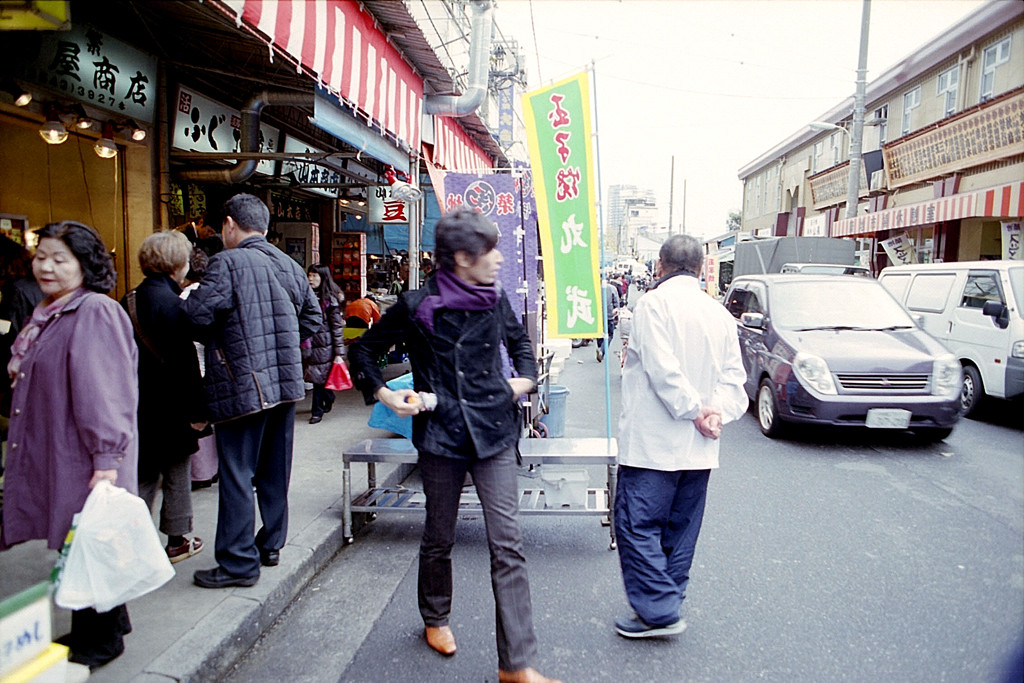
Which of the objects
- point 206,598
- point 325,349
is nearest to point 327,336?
point 325,349

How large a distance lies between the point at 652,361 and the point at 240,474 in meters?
2.10

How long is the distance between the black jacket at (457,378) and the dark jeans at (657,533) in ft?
2.47

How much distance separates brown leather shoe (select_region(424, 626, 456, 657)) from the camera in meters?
3.02

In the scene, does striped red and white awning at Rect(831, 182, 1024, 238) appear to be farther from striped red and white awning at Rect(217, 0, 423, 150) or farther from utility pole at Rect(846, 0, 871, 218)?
striped red and white awning at Rect(217, 0, 423, 150)

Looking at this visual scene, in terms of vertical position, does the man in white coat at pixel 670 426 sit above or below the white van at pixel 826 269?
below

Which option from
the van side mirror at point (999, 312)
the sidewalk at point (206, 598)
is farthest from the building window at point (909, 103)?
the sidewalk at point (206, 598)

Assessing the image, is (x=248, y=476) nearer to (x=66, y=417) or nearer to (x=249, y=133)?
(x=66, y=417)

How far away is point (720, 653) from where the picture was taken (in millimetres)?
3104

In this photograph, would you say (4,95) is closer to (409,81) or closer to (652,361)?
(409,81)

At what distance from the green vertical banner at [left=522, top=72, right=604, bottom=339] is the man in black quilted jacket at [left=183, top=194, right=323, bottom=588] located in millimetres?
2027

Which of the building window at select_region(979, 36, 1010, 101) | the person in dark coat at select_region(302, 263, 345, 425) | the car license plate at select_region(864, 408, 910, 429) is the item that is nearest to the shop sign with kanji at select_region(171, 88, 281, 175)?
the person in dark coat at select_region(302, 263, 345, 425)

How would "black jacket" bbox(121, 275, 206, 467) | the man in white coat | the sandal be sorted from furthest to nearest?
the sandal → "black jacket" bbox(121, 275, 206, 467) → the man in white coat

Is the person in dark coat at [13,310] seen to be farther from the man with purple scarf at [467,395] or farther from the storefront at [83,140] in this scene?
the man with purple scarf at [467,395]

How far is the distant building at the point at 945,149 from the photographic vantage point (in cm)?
1374
